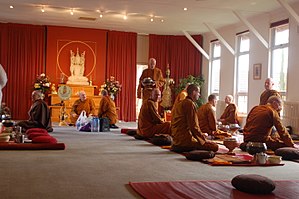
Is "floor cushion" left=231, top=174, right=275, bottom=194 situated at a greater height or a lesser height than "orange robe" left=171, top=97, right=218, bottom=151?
lesser

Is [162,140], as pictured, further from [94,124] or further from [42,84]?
[42,84]

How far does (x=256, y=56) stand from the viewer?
11.1m

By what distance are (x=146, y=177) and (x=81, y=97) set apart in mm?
6789

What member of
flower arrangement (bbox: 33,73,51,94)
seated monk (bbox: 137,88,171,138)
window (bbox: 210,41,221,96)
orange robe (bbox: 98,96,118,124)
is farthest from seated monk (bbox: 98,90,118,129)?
window (bbox: 210,41,221,96)

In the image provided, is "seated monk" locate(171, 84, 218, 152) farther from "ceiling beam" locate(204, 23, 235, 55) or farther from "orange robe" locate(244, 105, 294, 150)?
"ceiling beam" locate(204, 23, 235, 55)

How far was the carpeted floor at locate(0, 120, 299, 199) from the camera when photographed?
11.8 ft

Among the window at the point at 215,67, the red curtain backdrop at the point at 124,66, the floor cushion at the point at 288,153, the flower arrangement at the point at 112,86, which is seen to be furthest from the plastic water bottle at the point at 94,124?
the window at the point at 215,67

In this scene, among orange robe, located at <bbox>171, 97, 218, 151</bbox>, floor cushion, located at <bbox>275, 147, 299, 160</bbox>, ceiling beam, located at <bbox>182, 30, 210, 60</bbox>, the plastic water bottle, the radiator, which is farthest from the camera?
ceiling beam, located at <bbox>182, 30, 210, 60</bbox>

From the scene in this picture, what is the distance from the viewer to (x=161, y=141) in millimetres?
7086

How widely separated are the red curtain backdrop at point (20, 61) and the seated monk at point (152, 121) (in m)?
6.29

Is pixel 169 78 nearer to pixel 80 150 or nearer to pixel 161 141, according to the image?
pixel 161 141

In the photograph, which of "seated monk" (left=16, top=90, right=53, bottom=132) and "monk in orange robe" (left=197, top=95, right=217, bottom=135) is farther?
"seated monk" (left=16, top=90, right=53, bottom=132)

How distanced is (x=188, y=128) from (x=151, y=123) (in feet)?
6.38

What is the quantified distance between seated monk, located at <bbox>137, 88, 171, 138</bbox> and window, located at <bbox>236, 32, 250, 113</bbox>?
180 inches
